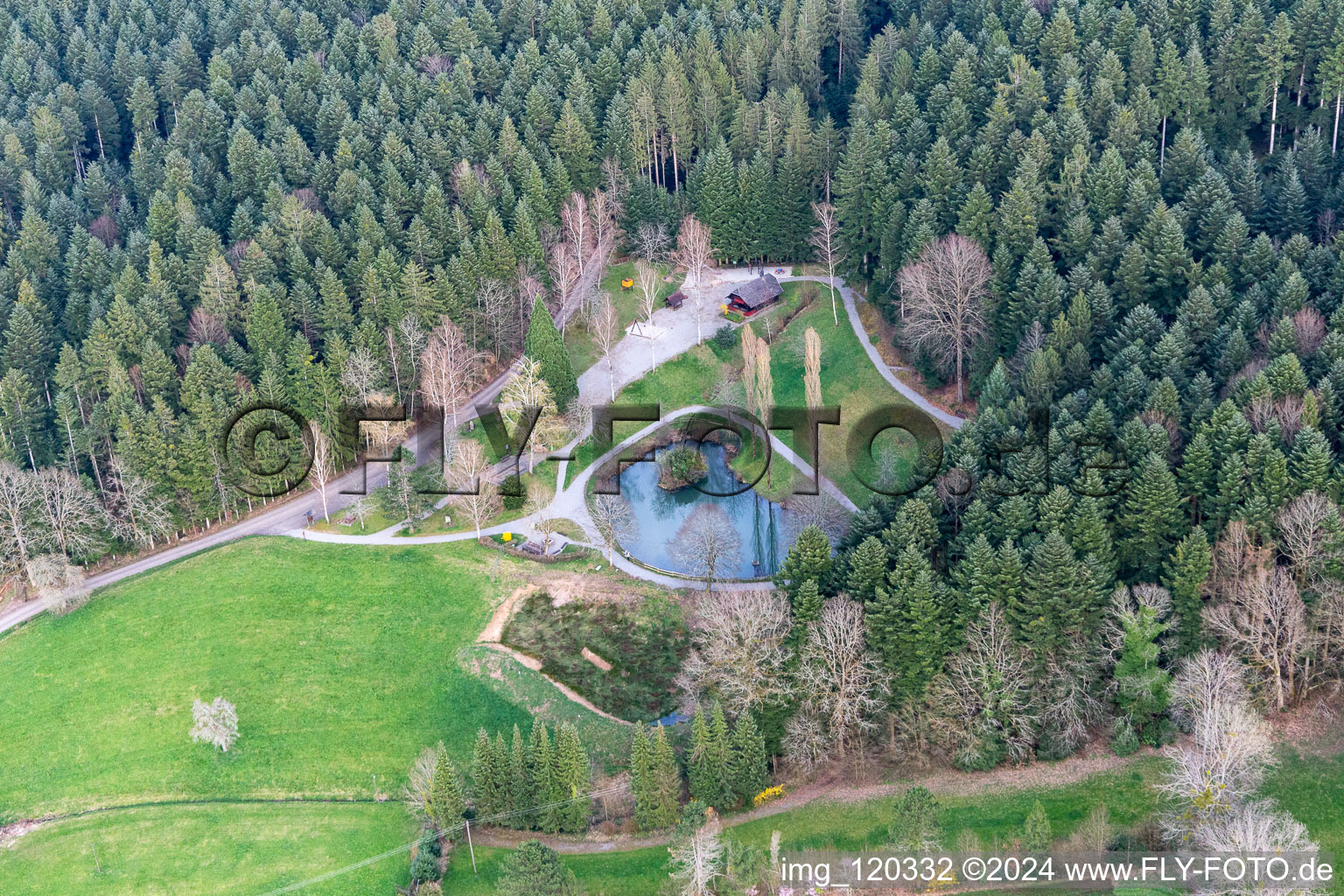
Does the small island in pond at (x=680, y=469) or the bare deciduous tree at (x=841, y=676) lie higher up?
the small island in pond at (x=680, y=469)

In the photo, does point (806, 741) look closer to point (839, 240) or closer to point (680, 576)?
point (680, 576)

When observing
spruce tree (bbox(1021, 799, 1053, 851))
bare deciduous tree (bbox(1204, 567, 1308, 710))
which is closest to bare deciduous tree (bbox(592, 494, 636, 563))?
spruce tree (bbox(1021, 799, 1053, 851))

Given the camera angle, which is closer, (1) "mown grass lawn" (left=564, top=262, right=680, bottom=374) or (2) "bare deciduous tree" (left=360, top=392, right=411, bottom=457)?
(2) "bare deciduous tree" (left=360, top=392, right=411, bottom=457)

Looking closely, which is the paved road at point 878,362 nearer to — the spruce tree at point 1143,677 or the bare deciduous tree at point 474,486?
the spruce tree at point 1143,677

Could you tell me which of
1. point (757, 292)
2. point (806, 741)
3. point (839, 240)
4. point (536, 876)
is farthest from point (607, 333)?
point (536, 876)

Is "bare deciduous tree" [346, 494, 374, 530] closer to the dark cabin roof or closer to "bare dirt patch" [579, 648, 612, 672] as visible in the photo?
"bare dirt patch" [579, 648, 612, 672]

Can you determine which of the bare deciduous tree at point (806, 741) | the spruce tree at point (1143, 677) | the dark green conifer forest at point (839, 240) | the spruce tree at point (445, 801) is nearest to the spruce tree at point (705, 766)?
the bare deciduous tree at point (806, 741)
